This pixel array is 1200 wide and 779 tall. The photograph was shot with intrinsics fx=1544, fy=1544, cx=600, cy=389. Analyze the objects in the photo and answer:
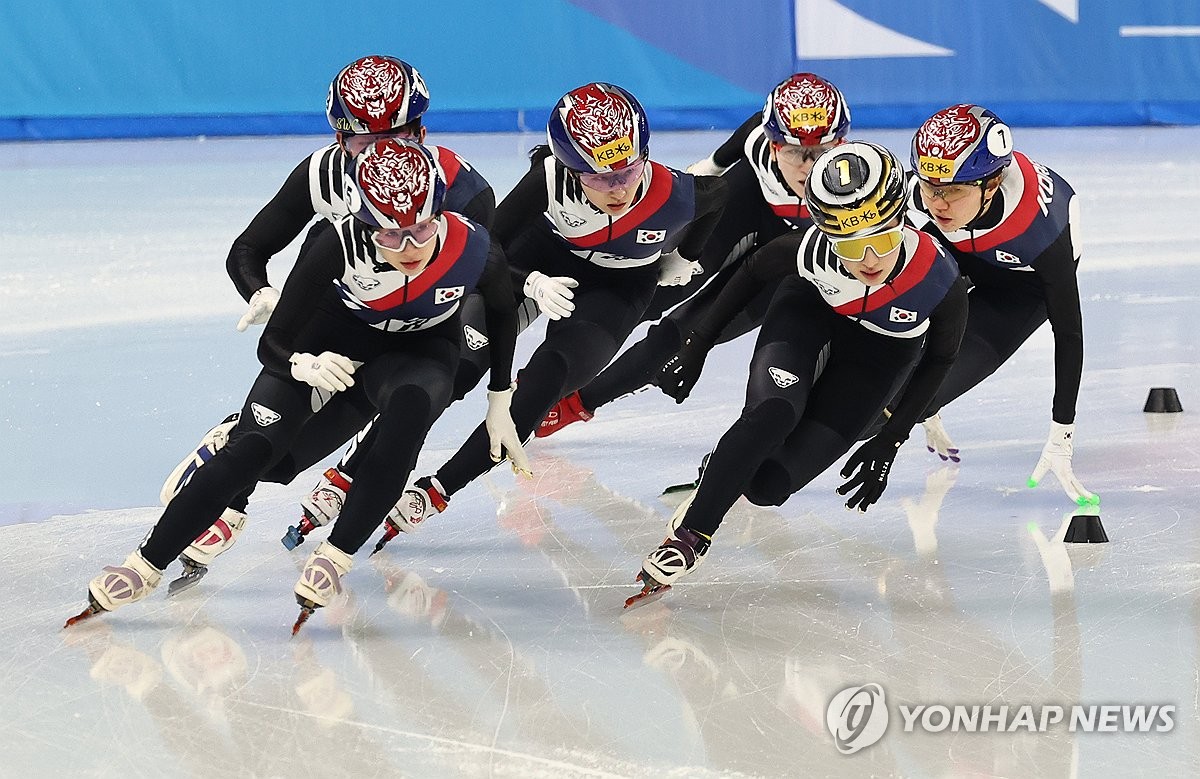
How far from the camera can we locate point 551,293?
449 cm

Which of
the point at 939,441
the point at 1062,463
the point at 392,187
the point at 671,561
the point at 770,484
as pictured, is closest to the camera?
the point at 392,187

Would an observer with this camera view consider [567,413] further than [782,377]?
Yes

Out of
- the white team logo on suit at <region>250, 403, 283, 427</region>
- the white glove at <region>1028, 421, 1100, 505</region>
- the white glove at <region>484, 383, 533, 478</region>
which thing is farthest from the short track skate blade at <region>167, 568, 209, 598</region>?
the white glove at <region>1028, 421, 1100, 505</region>

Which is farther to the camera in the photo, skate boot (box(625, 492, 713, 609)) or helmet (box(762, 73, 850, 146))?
helmet (box(762, 73, 850, 146))

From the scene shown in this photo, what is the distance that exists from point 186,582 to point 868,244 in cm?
198

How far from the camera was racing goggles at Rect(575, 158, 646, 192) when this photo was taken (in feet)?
14.3

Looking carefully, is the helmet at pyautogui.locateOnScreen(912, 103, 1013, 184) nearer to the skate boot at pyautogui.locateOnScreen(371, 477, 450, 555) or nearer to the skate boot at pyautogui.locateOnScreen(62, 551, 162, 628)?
the skate boot at pyautogui.locateOnScreen(371, 477, 450, 555)

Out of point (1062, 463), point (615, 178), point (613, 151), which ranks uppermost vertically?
point (613, 151)

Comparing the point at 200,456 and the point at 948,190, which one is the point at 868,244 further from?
the point at 200,456

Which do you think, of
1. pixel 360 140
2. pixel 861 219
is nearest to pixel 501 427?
pixel 360 140

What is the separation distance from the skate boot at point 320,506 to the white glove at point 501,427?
0.51m

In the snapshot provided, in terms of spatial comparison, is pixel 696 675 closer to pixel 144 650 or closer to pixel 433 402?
pixel 433 402

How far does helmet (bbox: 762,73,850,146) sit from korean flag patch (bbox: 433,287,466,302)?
1.37 metres

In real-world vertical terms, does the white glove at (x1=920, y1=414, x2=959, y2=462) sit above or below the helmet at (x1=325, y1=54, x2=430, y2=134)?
below
